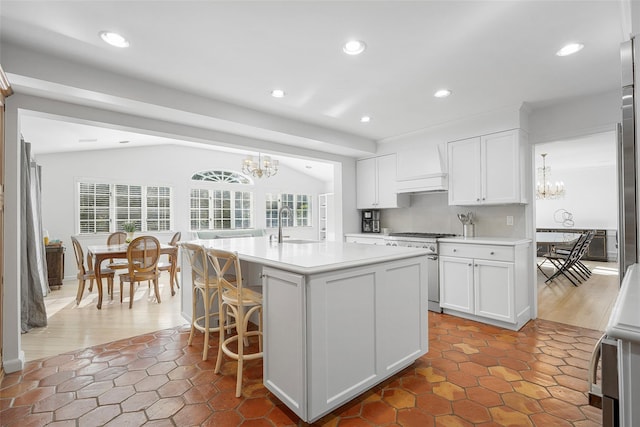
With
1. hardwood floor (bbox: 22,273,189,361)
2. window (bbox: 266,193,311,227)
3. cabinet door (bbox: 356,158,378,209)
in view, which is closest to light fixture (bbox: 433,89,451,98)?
cabinet door (bbox: 356,158,378,209)

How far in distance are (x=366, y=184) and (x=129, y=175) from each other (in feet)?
16.9

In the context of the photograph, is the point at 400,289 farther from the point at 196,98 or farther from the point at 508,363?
the point at 196,98

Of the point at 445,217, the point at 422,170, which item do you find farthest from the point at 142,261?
the point at 445,217

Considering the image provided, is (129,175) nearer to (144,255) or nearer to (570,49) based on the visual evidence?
(144,255)

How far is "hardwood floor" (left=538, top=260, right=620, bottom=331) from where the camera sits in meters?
3.46

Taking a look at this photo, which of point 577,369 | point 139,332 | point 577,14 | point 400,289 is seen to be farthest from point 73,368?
point 577,14

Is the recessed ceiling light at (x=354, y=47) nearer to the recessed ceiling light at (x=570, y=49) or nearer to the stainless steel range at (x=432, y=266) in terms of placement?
the recessed ceiling light at (x=570, y=49)

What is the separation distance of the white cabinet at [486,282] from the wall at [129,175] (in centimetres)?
601

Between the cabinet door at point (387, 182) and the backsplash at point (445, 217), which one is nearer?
the backsplash at point (445, 217)

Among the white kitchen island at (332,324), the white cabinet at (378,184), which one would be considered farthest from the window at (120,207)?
the white kitchen island at (332,324)

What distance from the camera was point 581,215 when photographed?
8.13 metres

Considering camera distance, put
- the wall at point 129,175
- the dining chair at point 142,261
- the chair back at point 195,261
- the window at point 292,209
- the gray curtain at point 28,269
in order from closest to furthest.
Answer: the chair back at point 195,261, the gray curtain at point 28,269, the dining chair at point 142,261, the wall at point 129,175, the window at point 292,209

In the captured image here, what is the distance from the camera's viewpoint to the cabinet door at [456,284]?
346 cm

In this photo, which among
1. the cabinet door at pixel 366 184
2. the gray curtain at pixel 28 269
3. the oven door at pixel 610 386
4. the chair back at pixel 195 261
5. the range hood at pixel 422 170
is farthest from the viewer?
the cabinet door at pixel 366 184
